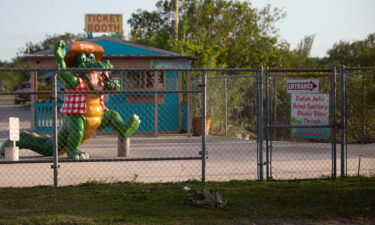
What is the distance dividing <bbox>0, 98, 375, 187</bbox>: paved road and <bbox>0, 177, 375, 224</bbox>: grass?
2.59 feet

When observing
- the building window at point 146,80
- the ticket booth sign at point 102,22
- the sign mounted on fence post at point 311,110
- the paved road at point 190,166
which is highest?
the ticket booth sign at point 102,22

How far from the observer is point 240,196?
6.80 metres

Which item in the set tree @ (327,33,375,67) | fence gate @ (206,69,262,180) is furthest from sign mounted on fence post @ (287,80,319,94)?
tree @ (327,33,375,67)

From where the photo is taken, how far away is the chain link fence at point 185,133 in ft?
26.0

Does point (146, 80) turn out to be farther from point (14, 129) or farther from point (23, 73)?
point (23, 73)

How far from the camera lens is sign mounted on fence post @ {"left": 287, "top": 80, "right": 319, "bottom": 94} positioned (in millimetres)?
7955

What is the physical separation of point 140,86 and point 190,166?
324 inches

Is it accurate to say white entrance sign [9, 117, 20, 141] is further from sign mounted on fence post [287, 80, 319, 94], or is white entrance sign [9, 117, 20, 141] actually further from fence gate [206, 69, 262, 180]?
sign mounted on fence post [287, 80, 319, 94]

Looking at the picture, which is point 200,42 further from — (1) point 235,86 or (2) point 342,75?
(2) point 342,75

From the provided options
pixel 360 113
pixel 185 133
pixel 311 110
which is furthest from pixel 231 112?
pixel 311 110

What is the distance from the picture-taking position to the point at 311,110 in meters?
8.09

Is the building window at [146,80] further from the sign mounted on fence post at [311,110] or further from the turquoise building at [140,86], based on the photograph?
the sign mounted on fence post at [311,110]

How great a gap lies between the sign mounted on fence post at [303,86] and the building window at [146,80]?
868 centimetres

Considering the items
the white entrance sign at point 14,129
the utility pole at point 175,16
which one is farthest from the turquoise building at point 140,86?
the white entrance sign at point 14,129
